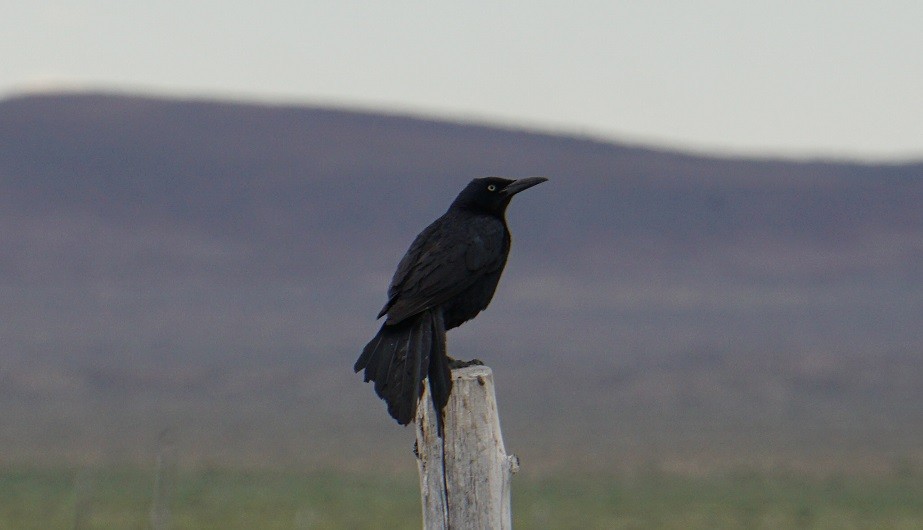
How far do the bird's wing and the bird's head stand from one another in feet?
0.83

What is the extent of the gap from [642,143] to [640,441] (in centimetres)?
7417

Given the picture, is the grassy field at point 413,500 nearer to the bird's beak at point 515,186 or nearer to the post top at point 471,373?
the bird's beak at point 515,186

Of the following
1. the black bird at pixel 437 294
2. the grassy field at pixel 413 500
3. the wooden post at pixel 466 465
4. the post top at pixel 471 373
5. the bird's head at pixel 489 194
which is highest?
the bird's head at pixel 489 194

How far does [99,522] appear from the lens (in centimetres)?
2252

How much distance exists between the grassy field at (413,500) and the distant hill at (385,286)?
547cm

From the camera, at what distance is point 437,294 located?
20.1 feet

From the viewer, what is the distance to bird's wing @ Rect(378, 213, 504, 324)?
6.05 metres

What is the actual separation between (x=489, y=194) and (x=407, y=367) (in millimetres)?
2341

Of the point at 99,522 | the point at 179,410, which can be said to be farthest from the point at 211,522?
the point at 179,410

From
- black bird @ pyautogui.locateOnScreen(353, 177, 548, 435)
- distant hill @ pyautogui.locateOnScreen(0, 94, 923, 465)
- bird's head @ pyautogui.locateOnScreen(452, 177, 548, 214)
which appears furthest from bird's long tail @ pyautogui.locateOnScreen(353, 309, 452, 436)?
distant hill @ pyautogui.locateOnScreen(0, 94, 923, 465)

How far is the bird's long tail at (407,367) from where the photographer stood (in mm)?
5191

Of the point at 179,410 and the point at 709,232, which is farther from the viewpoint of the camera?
the point at 709,232

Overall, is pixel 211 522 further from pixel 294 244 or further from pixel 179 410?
pixel 294 244

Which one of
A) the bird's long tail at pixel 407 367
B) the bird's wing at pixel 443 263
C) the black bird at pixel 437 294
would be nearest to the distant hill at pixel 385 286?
the black bird at pixel 437 294
